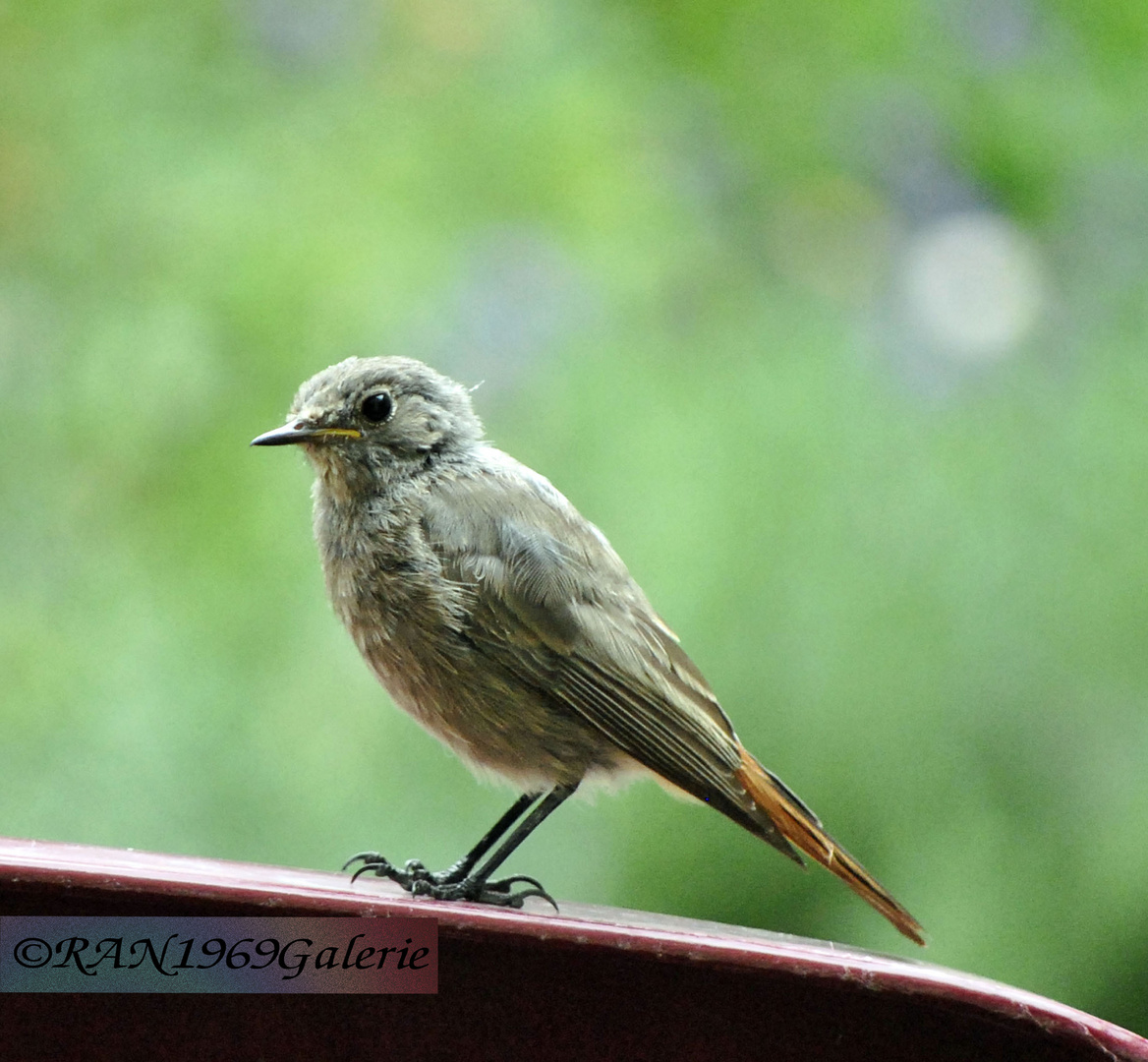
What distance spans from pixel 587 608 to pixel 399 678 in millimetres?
437

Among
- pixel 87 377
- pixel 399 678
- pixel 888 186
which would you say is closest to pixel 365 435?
pixel 399 678

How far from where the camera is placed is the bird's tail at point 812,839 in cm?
325

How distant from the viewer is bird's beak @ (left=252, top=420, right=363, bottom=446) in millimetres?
3316

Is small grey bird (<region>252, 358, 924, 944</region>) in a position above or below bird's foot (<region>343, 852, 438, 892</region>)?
above

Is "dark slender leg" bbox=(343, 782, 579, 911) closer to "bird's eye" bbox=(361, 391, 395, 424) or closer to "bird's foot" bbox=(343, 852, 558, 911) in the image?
"bird's foot" bbox=(343, 852, 558, 911)

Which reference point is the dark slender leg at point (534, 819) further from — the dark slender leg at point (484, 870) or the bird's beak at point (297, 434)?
the bird's beak at point (297, 434)

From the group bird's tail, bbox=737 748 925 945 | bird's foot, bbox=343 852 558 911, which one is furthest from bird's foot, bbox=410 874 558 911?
bird's tail, bbox=737 748 925 945

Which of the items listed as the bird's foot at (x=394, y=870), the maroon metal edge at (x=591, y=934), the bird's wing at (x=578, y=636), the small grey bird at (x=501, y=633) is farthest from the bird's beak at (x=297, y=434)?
the maroon metal edge at (x=591, y=934)

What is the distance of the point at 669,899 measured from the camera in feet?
13.4

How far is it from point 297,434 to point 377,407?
25 centimetres

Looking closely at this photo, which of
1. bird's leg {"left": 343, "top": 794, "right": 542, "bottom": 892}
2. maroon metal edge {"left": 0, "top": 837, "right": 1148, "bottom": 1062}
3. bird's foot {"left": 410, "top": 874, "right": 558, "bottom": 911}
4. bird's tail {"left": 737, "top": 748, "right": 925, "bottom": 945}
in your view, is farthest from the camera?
bird's leg {"left": 343, "top": 794, "right": 542, "bottom": 892}

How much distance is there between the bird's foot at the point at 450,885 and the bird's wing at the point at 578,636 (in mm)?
391

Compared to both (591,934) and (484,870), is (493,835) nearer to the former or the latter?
(484,870)

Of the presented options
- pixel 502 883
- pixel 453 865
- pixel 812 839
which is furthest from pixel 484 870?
pixel 812 839
